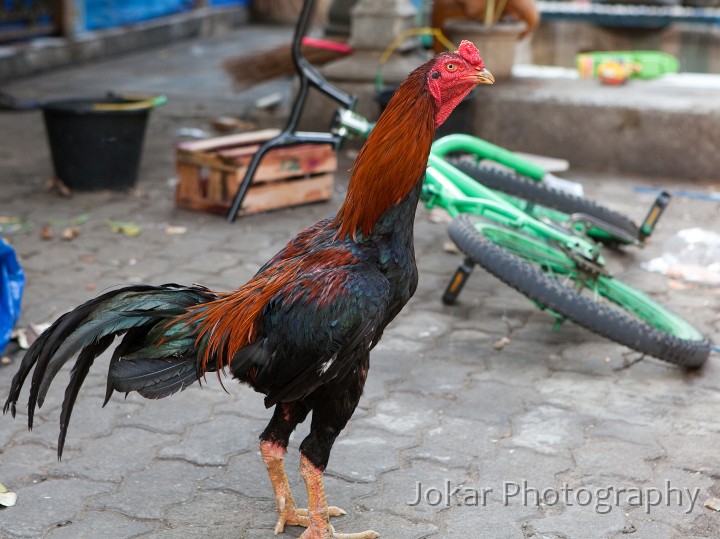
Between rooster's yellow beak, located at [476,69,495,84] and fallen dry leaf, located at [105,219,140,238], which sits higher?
rooster's yellow beak, located at [476,69,495,84]

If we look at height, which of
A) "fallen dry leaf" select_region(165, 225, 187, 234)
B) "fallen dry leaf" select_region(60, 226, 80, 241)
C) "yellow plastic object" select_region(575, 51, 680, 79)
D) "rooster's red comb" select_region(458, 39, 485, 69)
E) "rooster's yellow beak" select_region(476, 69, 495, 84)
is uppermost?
"rooster's red comb" select_region(458, 39, 485, 69)

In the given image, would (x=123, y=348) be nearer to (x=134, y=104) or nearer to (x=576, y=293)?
(x=576, y=293)

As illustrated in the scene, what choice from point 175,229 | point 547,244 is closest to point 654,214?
point 547,244

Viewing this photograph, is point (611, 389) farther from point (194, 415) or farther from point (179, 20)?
point (179, 20)

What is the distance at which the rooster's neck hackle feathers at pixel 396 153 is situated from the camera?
2818 mm

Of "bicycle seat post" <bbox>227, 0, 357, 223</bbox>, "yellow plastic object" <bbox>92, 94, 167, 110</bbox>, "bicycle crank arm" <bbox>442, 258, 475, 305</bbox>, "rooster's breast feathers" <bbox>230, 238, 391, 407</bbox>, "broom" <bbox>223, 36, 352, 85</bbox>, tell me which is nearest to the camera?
"rooster's breast feathers" <bbox>230, 238, 391, 407</bbox>

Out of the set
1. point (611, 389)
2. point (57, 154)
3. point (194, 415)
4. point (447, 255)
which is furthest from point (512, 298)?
point (57, 154)

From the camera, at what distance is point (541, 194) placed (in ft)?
18.2

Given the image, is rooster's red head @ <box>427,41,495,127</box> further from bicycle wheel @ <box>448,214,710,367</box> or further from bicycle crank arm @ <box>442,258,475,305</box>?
bicycle crank arm @ <box>442,258,475,305</box>

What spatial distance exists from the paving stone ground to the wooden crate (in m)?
0.76

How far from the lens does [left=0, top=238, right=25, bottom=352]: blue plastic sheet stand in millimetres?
4348

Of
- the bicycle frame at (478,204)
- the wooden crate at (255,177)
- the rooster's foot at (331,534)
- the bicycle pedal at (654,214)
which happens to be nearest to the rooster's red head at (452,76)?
the rooster's foot at (331,534)

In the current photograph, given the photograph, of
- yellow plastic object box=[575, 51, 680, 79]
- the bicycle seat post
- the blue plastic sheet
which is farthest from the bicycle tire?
yellow plastic object box=[575, 51, 680, 79]

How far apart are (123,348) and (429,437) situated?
1.45 meters
